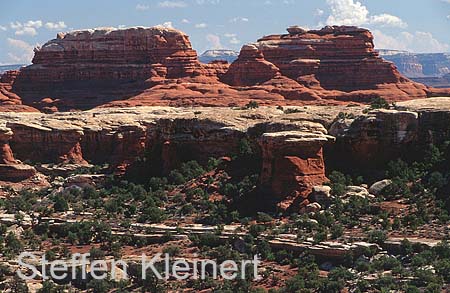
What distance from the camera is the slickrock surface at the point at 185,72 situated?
75.1 m

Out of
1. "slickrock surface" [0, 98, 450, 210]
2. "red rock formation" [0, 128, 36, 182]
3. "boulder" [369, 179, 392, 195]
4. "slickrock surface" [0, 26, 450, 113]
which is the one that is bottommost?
"red rock formation" [0, 128, 36, 182]

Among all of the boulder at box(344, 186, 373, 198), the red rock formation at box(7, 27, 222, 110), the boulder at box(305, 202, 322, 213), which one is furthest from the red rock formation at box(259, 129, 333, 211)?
the red rock formation at box(7, 27, 222, 110)

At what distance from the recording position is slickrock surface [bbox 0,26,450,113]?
75125mm

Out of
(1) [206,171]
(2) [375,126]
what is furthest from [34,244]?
(2) [375,126]

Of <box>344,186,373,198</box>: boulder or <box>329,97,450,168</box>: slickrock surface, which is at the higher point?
<box>329,97,450,168</box>: slickrock surface

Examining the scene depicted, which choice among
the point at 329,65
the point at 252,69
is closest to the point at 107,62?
the point at 252,69

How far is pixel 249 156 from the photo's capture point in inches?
1538

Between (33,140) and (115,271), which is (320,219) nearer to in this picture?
(115,271)

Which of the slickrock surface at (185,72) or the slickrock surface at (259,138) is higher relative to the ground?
the slickrock surface at (185,72)

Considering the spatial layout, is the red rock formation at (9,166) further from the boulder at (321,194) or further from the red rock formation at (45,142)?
the boulder at (321,194)

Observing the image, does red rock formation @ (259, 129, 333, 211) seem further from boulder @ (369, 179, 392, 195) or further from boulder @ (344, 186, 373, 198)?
boulder @ (369, 179, 392, 195)

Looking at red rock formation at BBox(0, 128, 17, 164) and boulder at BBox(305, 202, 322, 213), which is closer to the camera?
boulder at BBox(305, 202, 322, 213)

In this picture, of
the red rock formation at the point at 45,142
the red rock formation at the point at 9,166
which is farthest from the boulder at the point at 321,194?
the red rock formation at the point at 45,142

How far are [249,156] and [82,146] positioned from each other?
15.7 m
